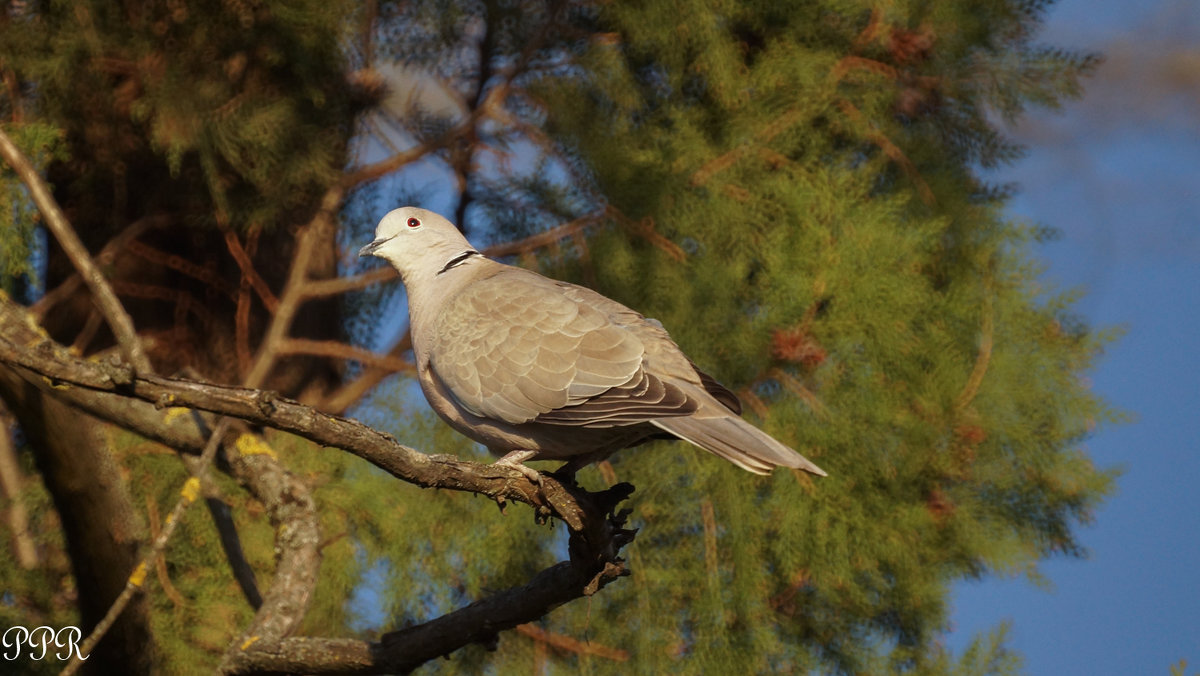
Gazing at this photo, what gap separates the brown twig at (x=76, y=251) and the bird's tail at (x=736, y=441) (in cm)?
126

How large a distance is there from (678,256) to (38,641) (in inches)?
73.6

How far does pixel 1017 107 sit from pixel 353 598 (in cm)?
242

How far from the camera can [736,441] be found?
188 cm

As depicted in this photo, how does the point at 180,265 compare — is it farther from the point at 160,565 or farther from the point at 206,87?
the point at 160,565

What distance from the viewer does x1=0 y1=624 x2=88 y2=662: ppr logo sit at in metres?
2.77

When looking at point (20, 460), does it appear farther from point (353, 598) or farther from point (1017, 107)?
point (1017, 107)

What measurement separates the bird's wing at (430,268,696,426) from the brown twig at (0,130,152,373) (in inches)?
30.1

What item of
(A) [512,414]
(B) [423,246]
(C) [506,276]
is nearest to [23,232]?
(B) [423,246]

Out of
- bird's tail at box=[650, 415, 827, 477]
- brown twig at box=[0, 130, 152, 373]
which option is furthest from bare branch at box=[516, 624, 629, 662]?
bird's tail at box=[650, 415, 827, 477]

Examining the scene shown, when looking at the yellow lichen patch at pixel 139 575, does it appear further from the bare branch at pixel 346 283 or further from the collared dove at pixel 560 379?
the bare branch at pixel 346 283

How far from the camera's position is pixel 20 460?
327 cm

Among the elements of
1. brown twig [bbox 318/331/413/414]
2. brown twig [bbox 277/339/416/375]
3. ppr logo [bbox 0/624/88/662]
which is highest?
brown twig [bbox 277/339/416/375]

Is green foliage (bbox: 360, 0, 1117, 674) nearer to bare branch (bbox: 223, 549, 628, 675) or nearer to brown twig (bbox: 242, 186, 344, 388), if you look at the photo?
brown twig (bbox: 242, 186, 344, 388)

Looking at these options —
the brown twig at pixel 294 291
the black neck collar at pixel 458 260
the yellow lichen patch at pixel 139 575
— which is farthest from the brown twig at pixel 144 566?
the brown twig at pixel 294 291
